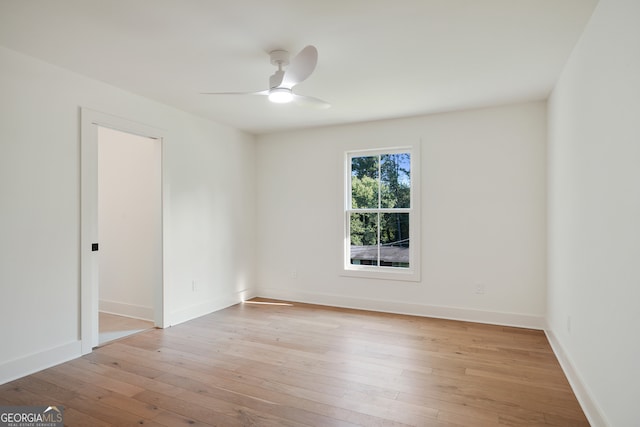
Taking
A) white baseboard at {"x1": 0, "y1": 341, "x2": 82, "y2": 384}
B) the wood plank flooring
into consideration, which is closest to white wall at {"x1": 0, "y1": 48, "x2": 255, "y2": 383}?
white baseboard at {"x1": 0, "y1": 341, "x2": 82, "y2": 384}

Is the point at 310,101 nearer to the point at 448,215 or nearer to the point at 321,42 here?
the point at 321,42

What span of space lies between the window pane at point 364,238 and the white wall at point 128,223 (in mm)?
2452

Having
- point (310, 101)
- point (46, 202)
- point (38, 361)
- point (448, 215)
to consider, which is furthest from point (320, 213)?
point (38, 361)

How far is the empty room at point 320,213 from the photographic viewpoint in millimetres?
2197

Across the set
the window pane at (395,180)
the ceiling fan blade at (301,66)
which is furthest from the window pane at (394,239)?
the ceiling fan blade at (301,66)

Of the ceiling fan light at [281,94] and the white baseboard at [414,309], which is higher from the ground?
the ceiling fan light at [281,94]

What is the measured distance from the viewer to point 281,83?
8.82ft

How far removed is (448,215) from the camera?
438 centimetres

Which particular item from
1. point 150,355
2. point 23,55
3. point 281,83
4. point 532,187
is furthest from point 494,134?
point 23,55

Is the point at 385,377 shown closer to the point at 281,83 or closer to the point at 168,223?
the point at 281,83

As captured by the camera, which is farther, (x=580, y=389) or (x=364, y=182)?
(x=364, y=182)

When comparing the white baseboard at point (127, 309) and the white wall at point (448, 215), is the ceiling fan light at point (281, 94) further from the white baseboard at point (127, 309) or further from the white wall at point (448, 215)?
the white baseboard at point (127, 309)

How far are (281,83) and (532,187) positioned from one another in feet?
9.76

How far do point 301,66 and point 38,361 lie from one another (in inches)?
119
